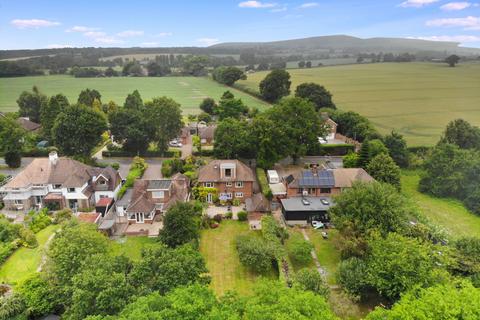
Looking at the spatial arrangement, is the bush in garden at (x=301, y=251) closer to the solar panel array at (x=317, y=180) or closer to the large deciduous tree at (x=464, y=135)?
the solar panel array at (x=317, y=180)

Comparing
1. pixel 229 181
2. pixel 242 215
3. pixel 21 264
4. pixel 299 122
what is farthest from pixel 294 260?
pixel 299 122

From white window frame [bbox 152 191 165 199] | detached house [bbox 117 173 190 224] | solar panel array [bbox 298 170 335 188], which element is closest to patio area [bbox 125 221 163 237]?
detached house [bbox 117 173 190 224]

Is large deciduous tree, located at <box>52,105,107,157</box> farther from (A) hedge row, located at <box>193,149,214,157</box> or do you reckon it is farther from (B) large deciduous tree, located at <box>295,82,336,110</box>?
(B) large deciduous tree, located at <box>295,82,336,110</box>

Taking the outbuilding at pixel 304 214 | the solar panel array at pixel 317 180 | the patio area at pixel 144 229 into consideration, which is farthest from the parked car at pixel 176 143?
the outbuilding at pixel 304 214

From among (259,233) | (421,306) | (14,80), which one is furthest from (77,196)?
(14,80)

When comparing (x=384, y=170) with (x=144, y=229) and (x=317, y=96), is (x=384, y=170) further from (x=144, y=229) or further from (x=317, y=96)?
(x=317, y=96)
